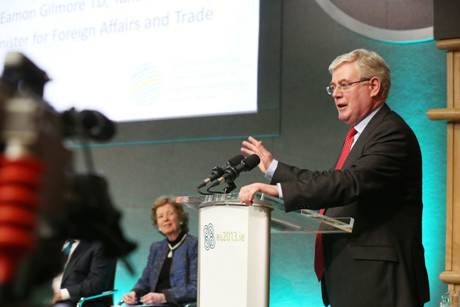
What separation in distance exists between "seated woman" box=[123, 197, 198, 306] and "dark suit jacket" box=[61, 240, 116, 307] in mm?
171

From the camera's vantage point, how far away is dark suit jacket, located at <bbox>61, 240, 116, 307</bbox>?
4574mm

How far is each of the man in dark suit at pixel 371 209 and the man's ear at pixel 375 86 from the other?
10cm

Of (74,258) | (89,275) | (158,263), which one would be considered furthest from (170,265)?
(74,258)

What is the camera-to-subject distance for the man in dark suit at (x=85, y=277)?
4.57 metres

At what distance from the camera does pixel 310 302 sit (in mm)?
4676

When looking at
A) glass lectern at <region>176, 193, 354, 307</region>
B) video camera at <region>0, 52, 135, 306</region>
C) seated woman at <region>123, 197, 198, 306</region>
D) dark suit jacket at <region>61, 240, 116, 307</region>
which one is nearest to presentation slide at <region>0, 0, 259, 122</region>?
seated woman at <region>123, 197, 198, 306</region>

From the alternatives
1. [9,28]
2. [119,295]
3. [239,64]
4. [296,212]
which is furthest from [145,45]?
[296,212]

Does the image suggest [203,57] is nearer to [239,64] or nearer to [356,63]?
[239,64]

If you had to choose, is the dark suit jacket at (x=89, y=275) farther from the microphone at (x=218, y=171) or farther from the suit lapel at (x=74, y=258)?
the microphone at (x=218, y=171)

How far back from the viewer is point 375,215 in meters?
2.62

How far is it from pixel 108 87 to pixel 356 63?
9.54 ft

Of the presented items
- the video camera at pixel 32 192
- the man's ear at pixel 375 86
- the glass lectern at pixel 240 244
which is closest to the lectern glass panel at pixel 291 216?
the glass lectern at pixel 240 244

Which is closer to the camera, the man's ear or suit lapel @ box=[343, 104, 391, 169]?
suit lapel @ box=[343, 104, 391, 169]

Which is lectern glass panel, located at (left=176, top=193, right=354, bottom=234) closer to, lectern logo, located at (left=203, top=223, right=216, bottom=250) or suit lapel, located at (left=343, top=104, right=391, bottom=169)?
lectern logo, located at (left=203, top=223, right=216, bottom=250)
